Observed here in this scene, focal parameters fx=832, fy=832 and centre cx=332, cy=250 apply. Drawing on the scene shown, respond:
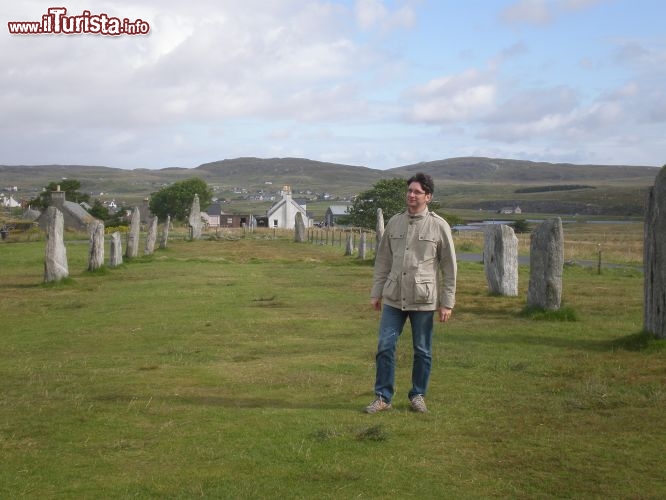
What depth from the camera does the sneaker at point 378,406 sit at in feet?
27.7

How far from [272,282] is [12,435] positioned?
17.3 m

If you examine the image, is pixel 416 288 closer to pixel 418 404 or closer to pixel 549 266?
pixel 418 404

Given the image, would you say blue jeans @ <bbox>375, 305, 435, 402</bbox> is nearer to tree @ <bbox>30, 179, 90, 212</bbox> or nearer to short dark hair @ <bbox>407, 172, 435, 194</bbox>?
short dark hair @ <bbox>407, 172, 435, 194</bbox>

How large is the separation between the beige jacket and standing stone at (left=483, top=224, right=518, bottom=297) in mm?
12082

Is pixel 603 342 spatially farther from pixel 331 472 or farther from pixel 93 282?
pixel 93 282

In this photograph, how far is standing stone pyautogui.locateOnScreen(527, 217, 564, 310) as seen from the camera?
16266 mm

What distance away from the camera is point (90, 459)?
7.00 meters

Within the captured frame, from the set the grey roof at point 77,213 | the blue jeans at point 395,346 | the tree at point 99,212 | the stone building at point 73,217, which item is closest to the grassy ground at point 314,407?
the blue jeans at point 395,346

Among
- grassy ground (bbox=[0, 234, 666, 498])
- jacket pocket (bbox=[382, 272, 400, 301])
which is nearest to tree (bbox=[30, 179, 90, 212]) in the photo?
grassy ground (bbox=[0, 234, 666, 498])

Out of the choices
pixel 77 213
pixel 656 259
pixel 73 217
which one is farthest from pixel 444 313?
pixel 77 213

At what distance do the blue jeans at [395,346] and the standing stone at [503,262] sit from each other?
40.0 ft

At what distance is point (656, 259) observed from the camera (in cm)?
1224

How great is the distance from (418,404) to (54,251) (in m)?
18.4

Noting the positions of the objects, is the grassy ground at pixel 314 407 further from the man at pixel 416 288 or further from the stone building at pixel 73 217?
the stone building at pixel 73 217
